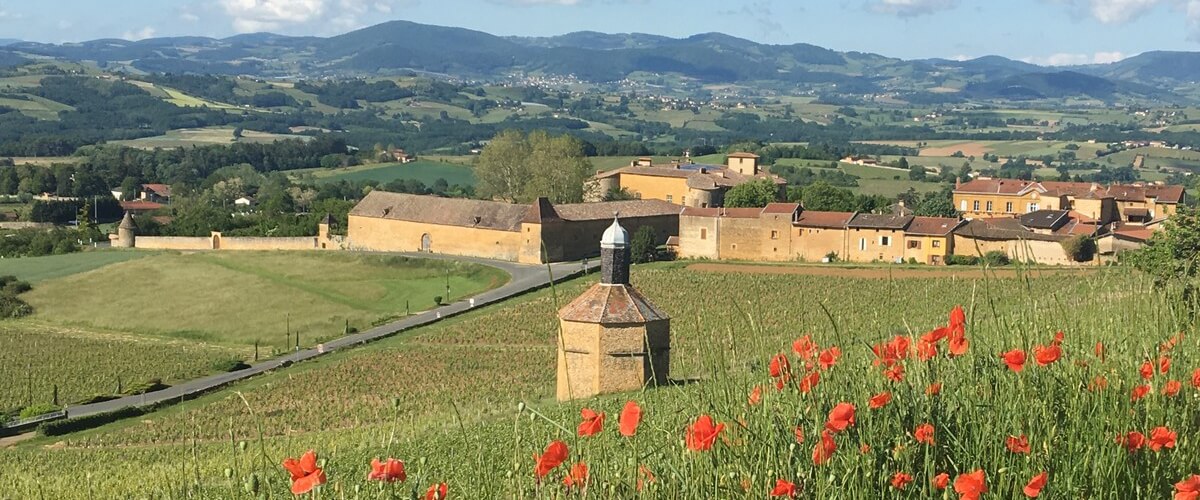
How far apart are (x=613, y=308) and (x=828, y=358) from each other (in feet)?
67.1

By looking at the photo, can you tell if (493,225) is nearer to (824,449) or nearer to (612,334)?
(612,334)

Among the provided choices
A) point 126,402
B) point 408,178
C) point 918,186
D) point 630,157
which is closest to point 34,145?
point 408,178

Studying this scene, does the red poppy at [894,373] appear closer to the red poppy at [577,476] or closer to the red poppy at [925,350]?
the red poppy at [925,350]

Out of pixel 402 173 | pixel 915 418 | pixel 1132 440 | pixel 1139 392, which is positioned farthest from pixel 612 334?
pixel 402 173

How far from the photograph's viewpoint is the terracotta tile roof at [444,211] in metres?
70.6

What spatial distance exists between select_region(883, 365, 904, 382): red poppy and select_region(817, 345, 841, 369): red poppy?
29 cm

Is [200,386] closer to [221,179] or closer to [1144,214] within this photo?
[1144,214]

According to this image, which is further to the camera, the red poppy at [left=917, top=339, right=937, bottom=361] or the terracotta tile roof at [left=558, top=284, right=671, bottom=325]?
the terracotta tile roof at [left=558, top=284, right=671, bottom=325]

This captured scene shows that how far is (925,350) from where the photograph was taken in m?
7.65

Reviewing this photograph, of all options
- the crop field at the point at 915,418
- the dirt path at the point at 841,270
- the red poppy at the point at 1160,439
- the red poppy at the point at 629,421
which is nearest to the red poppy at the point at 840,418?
the crop field at the point at 915,418

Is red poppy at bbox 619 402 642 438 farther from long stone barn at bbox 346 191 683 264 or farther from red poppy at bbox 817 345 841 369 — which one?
long stone barn at bbox 346 191 683 264

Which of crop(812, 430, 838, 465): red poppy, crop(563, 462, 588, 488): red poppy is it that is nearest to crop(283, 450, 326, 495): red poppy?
crop(563, 462, 588, 488): red poppy

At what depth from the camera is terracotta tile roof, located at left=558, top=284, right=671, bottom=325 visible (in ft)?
91.0

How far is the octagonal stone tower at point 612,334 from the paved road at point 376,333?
182 centimetres
